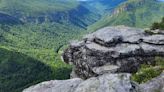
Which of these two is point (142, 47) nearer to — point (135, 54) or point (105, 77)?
point (135, 54)

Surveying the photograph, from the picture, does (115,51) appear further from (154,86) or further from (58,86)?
(58,86)

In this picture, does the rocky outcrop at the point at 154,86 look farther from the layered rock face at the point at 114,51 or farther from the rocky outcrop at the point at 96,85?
the layered rock face at the point at 114,51

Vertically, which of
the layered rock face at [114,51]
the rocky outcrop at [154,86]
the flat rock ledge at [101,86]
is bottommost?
the layered rock face at [114,51]

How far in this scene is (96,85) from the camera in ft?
146

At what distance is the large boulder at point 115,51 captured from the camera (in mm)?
93000

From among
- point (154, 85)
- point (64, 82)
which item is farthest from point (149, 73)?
point (64, 82)

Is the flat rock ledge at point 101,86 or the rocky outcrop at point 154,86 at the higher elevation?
the flat rock ledge at point 101,86

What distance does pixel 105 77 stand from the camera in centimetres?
4584

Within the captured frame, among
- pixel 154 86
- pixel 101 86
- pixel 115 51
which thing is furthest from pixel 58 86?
pixel 115 51

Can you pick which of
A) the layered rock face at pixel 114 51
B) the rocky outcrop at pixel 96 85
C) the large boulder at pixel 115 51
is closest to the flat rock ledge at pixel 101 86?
the rocky outcrop at pixel 96 85

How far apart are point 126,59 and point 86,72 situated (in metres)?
11.8

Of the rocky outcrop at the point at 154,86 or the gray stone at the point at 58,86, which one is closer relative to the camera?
the gray stone at the point at 58,86

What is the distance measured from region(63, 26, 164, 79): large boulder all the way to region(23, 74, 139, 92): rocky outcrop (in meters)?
44.6

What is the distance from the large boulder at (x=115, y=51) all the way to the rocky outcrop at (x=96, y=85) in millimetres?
44565
